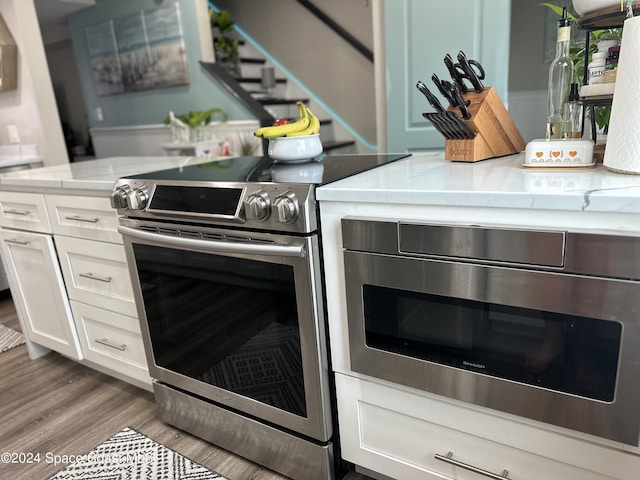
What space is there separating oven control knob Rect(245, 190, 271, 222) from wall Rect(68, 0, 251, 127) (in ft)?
8.26

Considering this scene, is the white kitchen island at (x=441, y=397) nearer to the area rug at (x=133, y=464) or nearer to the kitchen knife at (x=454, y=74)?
the kitchen knife at (x=454, y=74)

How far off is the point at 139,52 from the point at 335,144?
1.91 meters

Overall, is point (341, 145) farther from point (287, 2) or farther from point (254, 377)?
point (254, 377)

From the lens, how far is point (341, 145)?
4059 mm

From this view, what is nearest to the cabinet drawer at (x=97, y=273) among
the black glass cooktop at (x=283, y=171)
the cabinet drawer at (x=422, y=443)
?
the black glass cooktop at (x=283, y=171)

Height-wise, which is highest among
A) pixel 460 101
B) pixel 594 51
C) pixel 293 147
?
pixel 594 51

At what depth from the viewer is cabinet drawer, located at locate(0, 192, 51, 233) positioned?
190cm

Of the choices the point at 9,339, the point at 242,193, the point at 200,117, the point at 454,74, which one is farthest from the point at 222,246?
the point at 200,117

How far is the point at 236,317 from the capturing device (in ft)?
4.55

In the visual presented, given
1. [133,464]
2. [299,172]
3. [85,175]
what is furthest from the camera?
[85,175]

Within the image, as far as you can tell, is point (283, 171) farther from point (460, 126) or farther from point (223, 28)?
point (223, 28)

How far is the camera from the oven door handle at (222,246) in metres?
1.17

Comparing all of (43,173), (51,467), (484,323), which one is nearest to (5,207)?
(43,173)

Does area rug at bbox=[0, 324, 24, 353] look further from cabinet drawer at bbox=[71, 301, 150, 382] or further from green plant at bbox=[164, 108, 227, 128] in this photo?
green plant at bbox=[164, 108, 227, 128]
